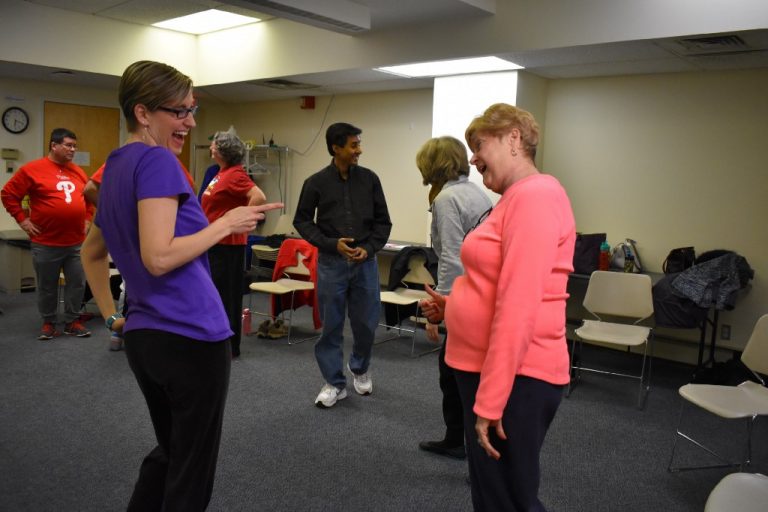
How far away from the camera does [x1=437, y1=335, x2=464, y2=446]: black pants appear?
114 inches

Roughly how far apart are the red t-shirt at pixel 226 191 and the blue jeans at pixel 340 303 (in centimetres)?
75

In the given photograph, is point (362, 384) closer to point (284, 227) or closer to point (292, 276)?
point (292, 276)

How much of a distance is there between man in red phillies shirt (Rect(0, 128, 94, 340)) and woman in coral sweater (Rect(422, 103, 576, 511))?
4.27 metres

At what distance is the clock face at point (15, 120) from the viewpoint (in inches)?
276

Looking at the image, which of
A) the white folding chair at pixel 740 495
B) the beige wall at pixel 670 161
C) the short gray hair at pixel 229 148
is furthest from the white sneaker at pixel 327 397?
the beige wall at pixel 670 161

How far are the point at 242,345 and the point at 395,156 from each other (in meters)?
2.64

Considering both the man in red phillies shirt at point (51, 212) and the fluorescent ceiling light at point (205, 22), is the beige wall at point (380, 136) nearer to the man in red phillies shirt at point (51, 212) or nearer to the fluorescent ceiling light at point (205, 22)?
the fluorescent ceiling light at point (205, 22)

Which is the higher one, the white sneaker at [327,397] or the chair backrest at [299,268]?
the chair backrest at [299,268]

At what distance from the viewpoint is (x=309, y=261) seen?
5461 millimetres

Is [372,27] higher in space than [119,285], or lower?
higher

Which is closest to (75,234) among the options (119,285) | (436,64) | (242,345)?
(119,285)

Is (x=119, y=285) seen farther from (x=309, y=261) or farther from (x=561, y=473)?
(x=561, y=473)

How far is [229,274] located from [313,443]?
143 cm

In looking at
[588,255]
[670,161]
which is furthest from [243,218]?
[670,161]
